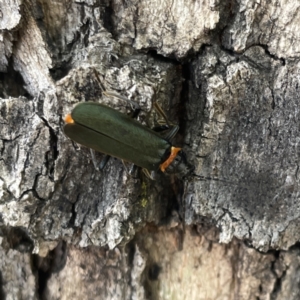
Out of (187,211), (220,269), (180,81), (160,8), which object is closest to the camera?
(160,8)

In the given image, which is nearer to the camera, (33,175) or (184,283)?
(33,175)

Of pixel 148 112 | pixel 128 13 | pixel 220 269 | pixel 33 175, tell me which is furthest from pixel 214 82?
pixel 220 269

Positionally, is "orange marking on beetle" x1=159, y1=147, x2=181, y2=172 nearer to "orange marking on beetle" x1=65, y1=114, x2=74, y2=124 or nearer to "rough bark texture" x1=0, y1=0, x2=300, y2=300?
"rough bark texture" x1=0, y1=0, x2=300, y2=300

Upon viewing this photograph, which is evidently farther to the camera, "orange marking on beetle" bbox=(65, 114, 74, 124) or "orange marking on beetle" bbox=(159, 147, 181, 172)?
"orange marking on beetle" bbox=(159, 147, 181, 172)

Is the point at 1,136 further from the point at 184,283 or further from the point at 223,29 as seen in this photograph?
the point at 184,283

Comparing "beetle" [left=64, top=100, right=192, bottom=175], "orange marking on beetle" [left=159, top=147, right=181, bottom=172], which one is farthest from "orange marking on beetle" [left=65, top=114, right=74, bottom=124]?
"orange marking on beetle" [left=159, top=147, right=181, bottom=172]

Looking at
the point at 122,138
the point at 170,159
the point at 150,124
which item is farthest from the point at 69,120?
the point at 170,159

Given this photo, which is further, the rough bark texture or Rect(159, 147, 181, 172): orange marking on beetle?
Rect(159, 147, 181, 172): orange marking on beetle
